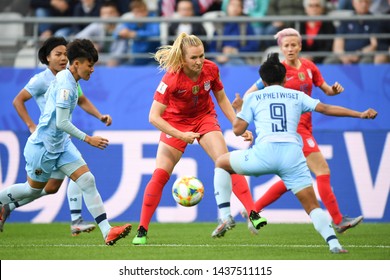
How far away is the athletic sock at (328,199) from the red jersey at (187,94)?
1.84m

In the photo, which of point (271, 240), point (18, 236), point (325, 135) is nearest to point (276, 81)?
point (271, 240)

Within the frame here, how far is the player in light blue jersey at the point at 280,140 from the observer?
8805 millimetres

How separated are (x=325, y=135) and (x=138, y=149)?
9.67 ft

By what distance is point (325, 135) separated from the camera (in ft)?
46.8

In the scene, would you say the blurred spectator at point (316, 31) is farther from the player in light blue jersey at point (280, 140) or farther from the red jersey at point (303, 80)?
the player in light blue jersey at point (280, 140)

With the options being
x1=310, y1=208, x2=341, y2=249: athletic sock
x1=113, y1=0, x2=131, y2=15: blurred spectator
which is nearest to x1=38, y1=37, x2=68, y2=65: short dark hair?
x1=310, y1=208, x2=341, y2=249: athletic sock

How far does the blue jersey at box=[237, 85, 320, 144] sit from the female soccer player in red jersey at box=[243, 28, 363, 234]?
2267 mm

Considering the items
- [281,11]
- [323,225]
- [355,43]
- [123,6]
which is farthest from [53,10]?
[323,225]

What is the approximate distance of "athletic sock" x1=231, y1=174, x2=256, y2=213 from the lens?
1007 cm

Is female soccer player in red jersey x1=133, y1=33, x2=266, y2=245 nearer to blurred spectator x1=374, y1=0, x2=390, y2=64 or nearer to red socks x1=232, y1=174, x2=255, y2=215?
red socks x1=232, y1=174, x2=255, y2=215

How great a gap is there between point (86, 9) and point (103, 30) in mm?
945

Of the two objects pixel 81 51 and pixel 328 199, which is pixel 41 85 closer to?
pixel 81 51

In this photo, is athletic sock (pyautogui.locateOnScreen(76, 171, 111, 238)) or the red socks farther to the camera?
the red socks

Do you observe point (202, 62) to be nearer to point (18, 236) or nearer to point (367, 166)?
point (18, 236)
